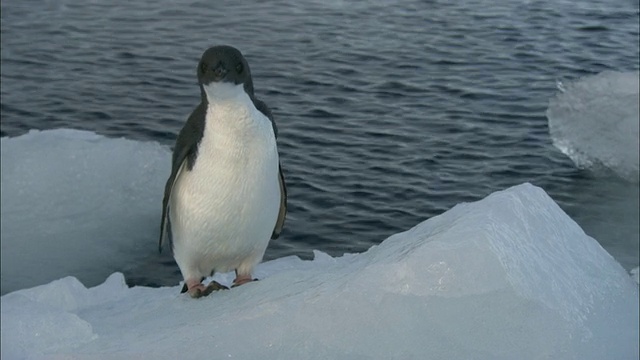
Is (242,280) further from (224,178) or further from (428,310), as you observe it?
(428,310)

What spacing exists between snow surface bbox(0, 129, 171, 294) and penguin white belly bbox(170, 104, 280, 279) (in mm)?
2371

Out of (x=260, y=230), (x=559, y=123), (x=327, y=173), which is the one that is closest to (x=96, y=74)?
(x=327, y=173)

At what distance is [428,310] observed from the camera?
263 cm

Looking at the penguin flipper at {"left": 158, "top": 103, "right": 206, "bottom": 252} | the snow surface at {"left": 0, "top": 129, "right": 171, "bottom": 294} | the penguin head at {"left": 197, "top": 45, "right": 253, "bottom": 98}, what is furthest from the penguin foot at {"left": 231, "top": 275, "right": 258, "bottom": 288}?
the snow surface at {"left": 0, "top": 129, "right": 171, "bottom": 294}

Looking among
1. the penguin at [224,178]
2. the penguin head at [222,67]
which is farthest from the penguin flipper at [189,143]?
the penguin head at [222,67]

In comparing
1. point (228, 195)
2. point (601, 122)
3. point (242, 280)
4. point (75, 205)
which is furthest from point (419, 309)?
point (601, 122)

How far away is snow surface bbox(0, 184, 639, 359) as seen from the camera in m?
2.61

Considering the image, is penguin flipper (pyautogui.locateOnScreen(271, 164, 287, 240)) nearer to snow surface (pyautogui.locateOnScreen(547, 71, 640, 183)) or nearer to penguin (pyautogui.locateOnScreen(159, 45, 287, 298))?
penguin (pyautogui.locateOnScreen(159, 45, 287, 298))

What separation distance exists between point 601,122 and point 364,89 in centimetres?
259

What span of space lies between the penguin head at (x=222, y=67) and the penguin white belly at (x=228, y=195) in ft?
0.29

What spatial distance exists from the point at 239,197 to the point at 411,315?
76 centimetres

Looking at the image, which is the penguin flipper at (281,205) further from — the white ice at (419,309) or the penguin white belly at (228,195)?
the white ice at (419,309)

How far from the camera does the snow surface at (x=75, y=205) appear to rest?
5773mm

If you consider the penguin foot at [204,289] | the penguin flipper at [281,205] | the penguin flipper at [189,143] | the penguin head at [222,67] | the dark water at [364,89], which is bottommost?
the dark water at [364,89]
